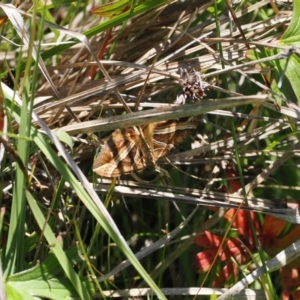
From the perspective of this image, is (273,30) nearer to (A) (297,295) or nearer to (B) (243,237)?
(B) (243,237)

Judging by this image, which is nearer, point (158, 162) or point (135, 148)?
point (135, 148)

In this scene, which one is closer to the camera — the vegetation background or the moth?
the vegetation background

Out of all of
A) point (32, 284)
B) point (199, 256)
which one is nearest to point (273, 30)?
point (199, 256)

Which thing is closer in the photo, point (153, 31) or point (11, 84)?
point (11, 84)

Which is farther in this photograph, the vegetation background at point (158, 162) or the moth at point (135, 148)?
the moth at point (135, 148)

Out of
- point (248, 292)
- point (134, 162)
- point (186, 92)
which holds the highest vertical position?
point (186, 92)
